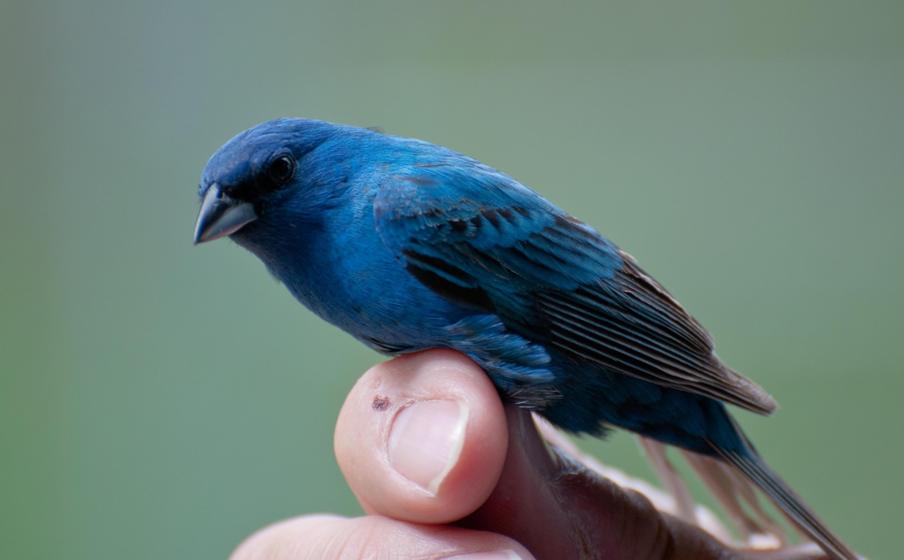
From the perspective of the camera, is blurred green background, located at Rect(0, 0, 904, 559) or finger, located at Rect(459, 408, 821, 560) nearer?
finger, located at Rect(459, 408, 821, 560)

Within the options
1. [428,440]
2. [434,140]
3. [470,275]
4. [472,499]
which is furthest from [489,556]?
[434,140]

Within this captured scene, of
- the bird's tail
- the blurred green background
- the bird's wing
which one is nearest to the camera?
the bird's wing

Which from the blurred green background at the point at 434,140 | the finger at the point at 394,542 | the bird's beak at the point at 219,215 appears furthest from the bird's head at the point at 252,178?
the blurred green background at the point at 434,140

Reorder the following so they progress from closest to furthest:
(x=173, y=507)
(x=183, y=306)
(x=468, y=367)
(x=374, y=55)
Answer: (x=468, y=367) → (x=173, y=507) → (x=183, y=306) → (x=374, y=55)

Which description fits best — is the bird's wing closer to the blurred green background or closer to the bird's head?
the bird's head

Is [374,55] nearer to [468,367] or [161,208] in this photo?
[161,208]

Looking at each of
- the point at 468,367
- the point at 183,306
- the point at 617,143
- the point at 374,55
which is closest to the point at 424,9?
the point at 374,55

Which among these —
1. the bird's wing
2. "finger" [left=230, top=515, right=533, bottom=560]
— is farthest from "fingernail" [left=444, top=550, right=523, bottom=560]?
the bird's wing

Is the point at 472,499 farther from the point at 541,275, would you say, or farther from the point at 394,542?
the point at 541,275
